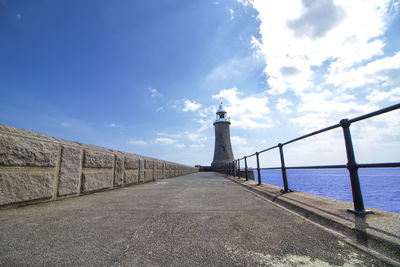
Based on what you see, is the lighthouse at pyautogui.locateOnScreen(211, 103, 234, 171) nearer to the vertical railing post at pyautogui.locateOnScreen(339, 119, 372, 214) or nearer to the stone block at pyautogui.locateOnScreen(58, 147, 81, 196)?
the stone block at pyautogui.locateOnScreen(58, 147, 81, 196)

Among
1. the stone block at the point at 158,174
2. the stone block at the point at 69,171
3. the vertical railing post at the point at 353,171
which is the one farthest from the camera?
the stone block at the point at 158,174

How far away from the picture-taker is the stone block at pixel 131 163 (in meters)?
4.30

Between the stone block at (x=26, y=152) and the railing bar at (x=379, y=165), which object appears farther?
the stone block at (x=26, y=152)

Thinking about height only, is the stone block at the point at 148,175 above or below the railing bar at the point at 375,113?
below

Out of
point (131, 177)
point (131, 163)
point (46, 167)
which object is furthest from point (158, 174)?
point (46, 167)

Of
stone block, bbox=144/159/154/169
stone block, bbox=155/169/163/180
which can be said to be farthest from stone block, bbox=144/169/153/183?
stone block, bbox=155/169/163/180

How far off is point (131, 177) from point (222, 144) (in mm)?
25349

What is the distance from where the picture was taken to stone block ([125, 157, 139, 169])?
4.30 meters

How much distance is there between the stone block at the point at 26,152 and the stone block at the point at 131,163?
2.00 metres

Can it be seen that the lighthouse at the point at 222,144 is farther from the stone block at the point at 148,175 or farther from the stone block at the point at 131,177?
the stone block at the point at 131,177

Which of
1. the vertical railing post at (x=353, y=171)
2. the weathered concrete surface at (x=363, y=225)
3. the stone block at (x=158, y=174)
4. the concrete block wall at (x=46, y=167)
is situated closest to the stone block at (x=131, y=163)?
the concrete block wall at (x=46, y=167)

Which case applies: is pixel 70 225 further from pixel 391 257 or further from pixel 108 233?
pixel 391 257

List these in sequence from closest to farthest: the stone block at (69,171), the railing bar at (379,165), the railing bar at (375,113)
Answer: the railing bar at (379,165)
the railing bar at (375,113)
the stone block at (69,171)

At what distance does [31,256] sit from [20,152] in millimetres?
1522
